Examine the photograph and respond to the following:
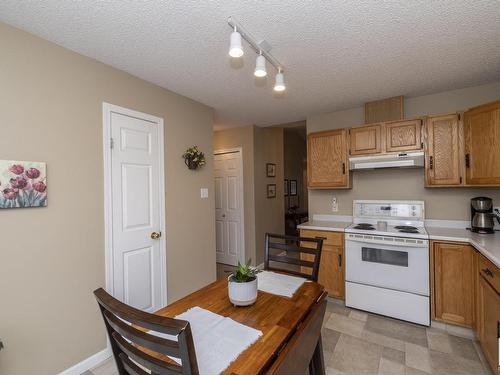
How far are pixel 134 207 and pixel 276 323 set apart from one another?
1.79 metres

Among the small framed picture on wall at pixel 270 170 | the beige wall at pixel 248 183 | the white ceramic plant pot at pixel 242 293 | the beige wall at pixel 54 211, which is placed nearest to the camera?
the white ceramic plant pot at pixel 242 293

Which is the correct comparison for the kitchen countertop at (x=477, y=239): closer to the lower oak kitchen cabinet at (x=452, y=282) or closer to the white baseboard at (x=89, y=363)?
the lower oak kitchen cabinet at (x=452, y=282)

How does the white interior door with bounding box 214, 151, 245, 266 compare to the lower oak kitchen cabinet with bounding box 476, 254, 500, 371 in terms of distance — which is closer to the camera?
the lower oak kitchen cabinet with bounding box 476, 254, 500, 371

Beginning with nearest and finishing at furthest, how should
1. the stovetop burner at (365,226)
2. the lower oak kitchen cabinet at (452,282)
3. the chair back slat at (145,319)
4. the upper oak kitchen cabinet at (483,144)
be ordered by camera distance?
the chair back slat at (145,319) → the upper oak kitchen cabinet at (483,144) → the lower oak kitchen cabinet at (452,282) → the stovetop burner at (365,226)

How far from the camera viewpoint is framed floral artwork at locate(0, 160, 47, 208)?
157cm

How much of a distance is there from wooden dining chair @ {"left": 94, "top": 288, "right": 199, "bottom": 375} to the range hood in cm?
277

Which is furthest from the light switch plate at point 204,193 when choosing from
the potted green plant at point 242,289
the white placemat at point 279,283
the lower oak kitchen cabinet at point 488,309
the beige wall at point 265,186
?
the lower oak kitchen cabinet at point 488,309

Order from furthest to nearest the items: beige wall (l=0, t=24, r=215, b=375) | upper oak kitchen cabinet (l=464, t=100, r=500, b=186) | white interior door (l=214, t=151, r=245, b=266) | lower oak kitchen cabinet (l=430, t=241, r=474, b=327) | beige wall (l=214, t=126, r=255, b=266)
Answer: white interior door (l=214, t=151, r=245, b=266) → beige wall (l=214, t=126, r=255, b=266) → lower oak kitchen cabinet (l=430, t=241, r=474, b=327) → upper oak kitchen cabinet (l=464, t=100, r=500, b=186) → beige wall (l=0, t=24, r=215, b=375)

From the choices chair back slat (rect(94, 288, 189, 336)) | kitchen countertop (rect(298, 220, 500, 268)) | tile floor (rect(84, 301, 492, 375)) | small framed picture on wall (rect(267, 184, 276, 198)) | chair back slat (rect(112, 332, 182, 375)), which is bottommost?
tile floor (rect(84, 301, 492, 375))

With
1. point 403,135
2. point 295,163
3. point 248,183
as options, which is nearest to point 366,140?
point 403,135

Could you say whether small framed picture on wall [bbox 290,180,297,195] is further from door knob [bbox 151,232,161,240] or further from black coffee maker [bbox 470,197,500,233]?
door knob [bbox 151,232,161,240]

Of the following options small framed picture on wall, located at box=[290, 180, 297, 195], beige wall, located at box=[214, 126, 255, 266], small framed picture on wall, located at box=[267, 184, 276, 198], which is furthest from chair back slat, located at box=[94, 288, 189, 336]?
small framed picture on wall, located at box=[290, 180, 297, 195]

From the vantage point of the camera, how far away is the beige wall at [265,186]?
4404 millimetres

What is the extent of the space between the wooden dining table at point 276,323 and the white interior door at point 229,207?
9.01 feet
